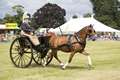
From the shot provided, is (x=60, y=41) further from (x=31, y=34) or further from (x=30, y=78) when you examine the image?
(x=30, y=78)

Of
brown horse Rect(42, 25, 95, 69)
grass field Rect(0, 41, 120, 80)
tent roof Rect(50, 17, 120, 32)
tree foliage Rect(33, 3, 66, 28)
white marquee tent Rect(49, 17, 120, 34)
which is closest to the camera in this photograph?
grass field Rect(0, 41, 120, 80)

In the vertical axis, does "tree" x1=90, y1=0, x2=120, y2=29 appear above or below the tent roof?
above

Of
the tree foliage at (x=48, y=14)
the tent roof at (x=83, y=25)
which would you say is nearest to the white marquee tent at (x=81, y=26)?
the tent roof at (x=83, y=25)

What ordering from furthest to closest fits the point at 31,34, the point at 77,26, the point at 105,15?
the point at 105,15 → the point at 77,26 → the point at 31,34

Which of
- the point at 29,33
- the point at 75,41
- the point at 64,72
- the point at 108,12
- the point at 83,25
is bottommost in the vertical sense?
the point at 64,72

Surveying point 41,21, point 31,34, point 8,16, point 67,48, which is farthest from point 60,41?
point 8,16

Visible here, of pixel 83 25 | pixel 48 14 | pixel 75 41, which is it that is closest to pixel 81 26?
pixel 83 25

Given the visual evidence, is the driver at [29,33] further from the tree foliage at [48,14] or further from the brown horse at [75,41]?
the tree foliage at [48,14]

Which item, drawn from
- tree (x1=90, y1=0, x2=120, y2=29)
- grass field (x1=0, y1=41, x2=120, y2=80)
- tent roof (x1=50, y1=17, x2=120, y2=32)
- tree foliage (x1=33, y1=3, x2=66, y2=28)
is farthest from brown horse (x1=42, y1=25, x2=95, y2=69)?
tree (x1=90, y1=0, x2=120, y2=29)

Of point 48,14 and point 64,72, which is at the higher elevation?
point 48,14

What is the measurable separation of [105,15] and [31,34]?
195 ft

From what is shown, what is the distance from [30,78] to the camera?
6305mm

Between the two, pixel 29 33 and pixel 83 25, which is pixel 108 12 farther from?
pixel 29 33

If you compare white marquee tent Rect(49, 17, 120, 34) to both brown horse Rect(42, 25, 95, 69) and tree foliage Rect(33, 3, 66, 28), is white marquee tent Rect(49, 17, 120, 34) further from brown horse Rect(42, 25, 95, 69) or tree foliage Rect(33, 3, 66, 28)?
brown horse Rect(42, 25, 95, 69)
